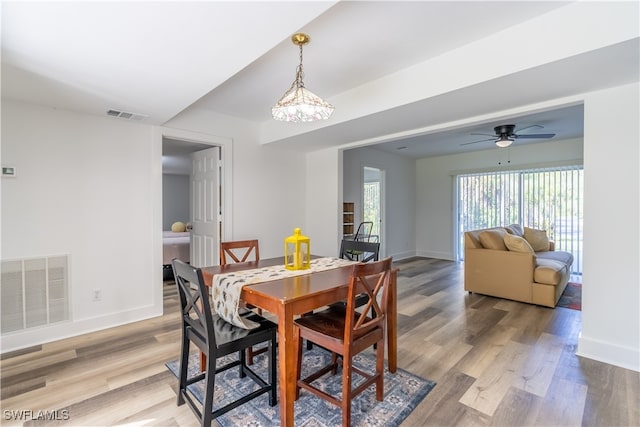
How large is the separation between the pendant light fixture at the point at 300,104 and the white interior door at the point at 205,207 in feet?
7.06

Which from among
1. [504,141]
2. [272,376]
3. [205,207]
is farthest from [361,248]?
[504,141]

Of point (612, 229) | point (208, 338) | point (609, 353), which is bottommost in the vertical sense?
point (609, 353)

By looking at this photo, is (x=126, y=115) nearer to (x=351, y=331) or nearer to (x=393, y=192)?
(x=351, y=331)

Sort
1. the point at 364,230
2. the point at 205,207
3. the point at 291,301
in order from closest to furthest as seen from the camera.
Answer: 1. the point at 291,301
2. the point at 205,207
3. the point at 364,230

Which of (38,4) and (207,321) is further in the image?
(207,321)

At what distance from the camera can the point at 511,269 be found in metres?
3.88

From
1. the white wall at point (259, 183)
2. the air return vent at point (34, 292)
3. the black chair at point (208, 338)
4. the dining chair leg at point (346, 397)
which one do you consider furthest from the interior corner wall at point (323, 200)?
the air return vent at point (34, 292)

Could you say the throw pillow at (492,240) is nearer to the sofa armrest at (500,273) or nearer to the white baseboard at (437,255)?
the sofa armrest at (500,273)

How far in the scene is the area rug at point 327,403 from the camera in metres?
1.72

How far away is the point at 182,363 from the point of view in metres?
1.80

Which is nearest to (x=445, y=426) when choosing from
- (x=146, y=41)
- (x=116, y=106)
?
(x=146, y=41)

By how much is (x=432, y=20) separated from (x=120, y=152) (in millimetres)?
3166

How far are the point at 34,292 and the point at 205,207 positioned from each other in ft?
6.49

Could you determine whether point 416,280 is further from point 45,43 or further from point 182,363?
point 45,43
